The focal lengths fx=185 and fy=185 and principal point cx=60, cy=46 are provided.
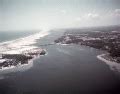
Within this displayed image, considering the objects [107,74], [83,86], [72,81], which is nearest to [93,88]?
[83,86]

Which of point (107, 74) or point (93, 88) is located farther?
point (107, 74)

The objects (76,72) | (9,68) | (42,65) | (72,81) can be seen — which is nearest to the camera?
(72,81)

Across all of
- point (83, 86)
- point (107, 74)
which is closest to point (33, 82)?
point (83, 86)

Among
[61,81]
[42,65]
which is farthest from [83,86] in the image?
[42,65]

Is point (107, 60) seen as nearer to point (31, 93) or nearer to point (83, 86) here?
point (83, 86)

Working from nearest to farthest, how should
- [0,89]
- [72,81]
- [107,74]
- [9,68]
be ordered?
[0,89] → [72,81] → [107,74] → [9,68]

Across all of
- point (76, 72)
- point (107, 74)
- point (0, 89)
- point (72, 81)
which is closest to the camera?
point (0, 89)

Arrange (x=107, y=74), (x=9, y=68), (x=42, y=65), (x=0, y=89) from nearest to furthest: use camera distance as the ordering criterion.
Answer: (x=0, y=89) < (x=107, y=74) < (x=9, y=68) < (x=42, y=65)

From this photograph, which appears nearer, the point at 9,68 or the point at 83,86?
the point at 83,86

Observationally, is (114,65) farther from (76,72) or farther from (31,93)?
(31,93)
